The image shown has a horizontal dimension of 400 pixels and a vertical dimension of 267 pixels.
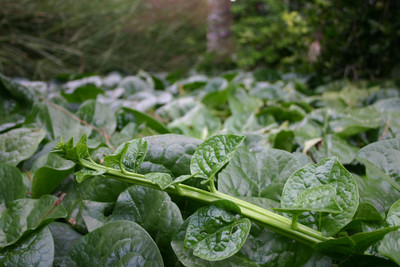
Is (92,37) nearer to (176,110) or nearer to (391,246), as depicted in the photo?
(176,110)

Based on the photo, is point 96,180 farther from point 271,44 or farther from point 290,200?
point 271,44

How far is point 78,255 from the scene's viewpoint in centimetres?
40

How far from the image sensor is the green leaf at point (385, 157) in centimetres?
47

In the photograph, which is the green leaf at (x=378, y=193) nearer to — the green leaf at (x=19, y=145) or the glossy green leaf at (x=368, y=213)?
the glossy green leaf at (x=368, y=213)

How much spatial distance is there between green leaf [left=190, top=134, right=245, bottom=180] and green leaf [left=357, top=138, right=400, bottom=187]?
0.23 m

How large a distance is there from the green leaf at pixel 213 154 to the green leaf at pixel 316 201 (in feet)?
0.34

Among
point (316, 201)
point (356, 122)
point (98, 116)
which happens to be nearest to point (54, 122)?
point (98, 116)

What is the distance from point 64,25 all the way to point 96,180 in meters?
2.30

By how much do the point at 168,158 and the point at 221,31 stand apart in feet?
8.95

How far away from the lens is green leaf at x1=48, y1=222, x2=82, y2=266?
449mm

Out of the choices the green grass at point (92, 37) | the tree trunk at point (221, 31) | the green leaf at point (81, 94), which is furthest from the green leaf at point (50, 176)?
the tree trunk at point (221, 31)

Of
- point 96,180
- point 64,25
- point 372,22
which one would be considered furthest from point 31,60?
point 372,22

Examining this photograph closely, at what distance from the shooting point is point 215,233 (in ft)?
1.18

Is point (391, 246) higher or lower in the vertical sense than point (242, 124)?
higher
